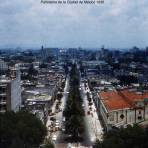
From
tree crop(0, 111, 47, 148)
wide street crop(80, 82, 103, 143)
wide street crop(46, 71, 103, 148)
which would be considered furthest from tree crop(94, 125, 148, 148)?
wide street crop(80, 82, 103, 143)

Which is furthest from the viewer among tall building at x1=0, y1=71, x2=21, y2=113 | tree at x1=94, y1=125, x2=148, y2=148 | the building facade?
tall building at x1=0, y1=71, x2=21, y2=113

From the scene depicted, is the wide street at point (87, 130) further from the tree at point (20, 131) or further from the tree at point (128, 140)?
the tree at point (128, 140)

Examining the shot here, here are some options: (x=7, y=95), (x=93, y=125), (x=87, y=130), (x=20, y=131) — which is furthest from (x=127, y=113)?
(x=20, y=131)

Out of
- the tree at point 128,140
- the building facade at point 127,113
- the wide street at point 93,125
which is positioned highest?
the tree at point 128,140

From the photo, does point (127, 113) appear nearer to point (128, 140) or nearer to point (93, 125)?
point (93, 125)

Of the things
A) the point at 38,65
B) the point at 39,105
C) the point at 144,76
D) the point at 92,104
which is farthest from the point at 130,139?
the point at 38,65

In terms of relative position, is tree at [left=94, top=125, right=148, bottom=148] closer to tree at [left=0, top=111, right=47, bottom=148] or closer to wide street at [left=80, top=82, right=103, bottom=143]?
tree at [left=0, top=111, right=47, bottom=148]

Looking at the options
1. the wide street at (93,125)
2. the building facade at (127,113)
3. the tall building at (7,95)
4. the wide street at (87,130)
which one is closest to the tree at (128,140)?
the wide street at (87,130)

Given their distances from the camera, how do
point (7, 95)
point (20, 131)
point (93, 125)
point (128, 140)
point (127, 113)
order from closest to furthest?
point (128, 140) → point (20, 131) → point (127, 113) → point (7, 95) → point (93, 125)
